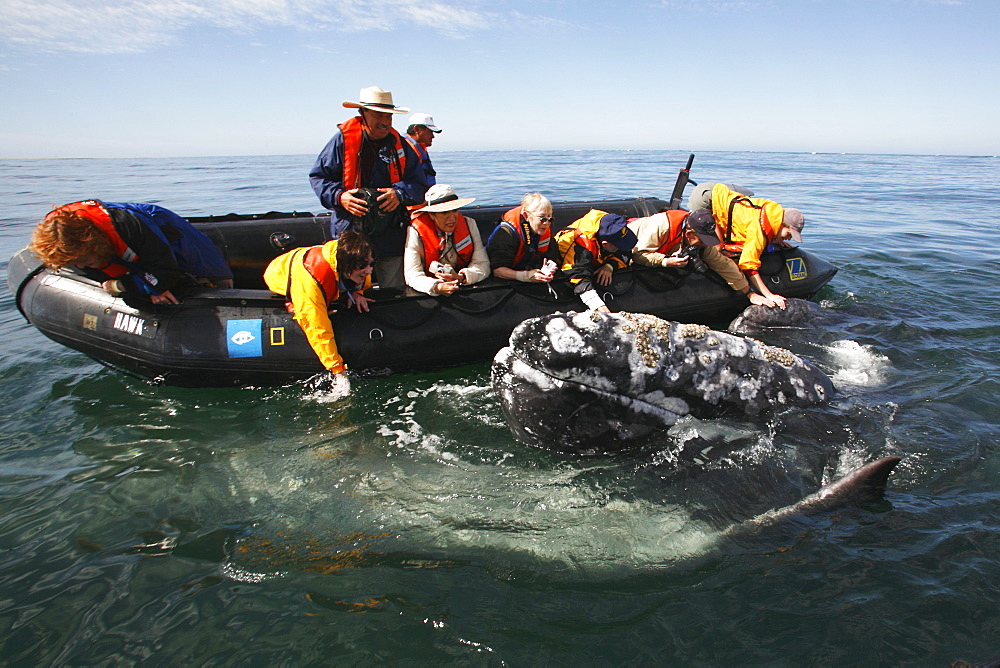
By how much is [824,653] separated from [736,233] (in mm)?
7101

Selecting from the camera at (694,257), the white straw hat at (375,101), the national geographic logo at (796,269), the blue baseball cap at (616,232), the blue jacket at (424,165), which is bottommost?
the national geographic logo at (796,269)

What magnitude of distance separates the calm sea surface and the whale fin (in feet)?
0.30

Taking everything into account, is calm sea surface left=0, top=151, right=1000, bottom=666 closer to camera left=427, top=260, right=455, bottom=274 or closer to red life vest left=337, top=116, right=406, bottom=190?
camera left=427, top=260, right=455, bottom=274

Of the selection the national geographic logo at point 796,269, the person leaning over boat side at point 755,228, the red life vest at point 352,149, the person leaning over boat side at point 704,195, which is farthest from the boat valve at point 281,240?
the national geographic logo at point 796,269

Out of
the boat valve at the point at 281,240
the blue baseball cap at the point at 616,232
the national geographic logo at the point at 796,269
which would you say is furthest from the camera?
the national geographic logo at the point at 796,269

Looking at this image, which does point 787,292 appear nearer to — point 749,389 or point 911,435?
point 911,435

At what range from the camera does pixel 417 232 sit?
6.51 meters

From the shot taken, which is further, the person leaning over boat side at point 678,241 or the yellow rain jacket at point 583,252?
the person leaning over boat side at point 678,241

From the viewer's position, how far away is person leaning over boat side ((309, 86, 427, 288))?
6.20m

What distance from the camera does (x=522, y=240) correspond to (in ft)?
23.4

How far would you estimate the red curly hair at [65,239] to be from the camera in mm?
4949

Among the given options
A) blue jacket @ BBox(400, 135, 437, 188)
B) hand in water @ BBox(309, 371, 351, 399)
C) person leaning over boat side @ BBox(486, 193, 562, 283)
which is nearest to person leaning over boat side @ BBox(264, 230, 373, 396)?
hand in water @ BBox(309, 371, 351, 399)

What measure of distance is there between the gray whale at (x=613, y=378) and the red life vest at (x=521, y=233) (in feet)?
9.55

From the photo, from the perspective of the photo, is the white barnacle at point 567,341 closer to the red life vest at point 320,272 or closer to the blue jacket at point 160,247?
the red life vest at point 320,272
